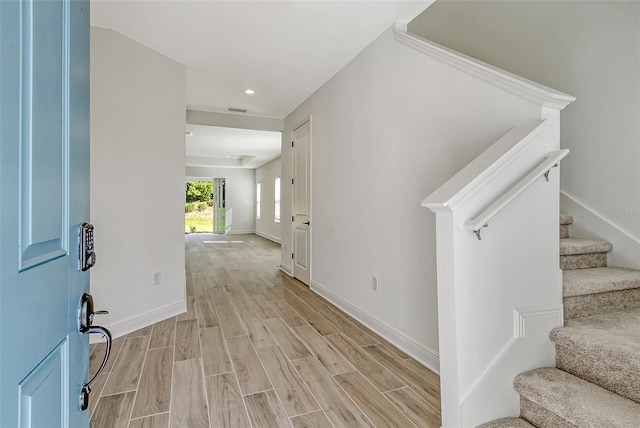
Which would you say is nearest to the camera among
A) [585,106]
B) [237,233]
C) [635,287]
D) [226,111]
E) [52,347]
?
[52,347]

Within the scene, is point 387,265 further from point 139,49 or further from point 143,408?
point 139,49

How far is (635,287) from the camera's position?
1944 mm

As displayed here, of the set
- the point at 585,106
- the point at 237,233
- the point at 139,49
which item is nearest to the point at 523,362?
the point at 585,106

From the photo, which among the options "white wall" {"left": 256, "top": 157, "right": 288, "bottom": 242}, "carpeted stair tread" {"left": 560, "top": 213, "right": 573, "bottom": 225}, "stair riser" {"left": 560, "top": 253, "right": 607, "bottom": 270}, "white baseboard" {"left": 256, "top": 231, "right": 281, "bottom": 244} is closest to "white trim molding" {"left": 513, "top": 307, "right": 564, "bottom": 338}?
"stair riser" {"left": 560, "top": 253, "right": 607, "bottom": 270}

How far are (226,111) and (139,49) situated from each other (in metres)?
2.22

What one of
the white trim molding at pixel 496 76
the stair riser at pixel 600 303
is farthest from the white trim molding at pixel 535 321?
the white trim molding at pixel 496 76

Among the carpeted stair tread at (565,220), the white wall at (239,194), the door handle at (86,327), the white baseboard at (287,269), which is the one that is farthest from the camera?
the white wall at (239,194)

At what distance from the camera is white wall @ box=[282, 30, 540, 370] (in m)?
2.13

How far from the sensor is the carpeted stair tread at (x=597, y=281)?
178cm

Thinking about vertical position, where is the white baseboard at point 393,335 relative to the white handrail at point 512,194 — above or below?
below

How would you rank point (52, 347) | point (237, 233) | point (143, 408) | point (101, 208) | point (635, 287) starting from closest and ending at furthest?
point (52, 347) → point (143, 408) → point (635, 287) → point (101, 208) → point (237, 233)

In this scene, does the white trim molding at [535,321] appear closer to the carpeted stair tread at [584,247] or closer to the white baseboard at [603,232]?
the carpeted stair tread at [584,247]

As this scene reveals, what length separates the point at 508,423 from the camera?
1.51 meters

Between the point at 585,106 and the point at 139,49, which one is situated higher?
the point at 139,49
